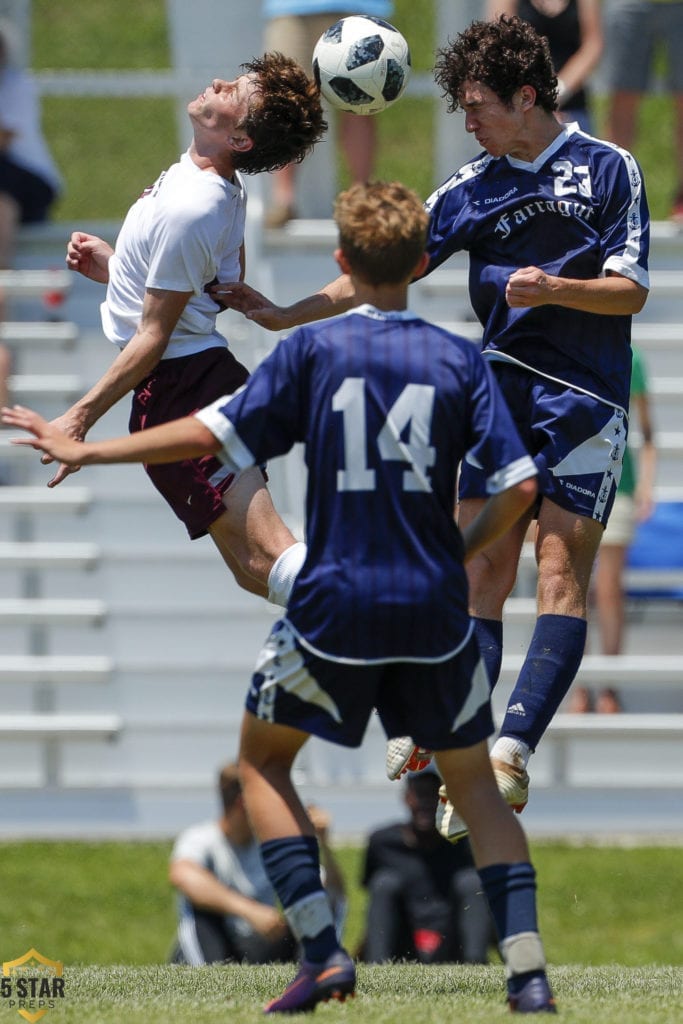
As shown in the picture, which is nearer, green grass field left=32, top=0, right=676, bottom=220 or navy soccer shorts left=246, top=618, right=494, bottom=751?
navy soccer shorts left=246, top=618, right=494, bottom=751

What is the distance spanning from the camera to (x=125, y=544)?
1047cm

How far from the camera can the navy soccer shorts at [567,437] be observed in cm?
525

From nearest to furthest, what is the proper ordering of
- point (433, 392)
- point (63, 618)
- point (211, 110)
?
1. point (433, 392)
2. point (211, 110)
3. point (63, 618)

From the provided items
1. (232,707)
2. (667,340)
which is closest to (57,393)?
(232,707)

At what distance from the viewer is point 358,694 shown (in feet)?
13.7

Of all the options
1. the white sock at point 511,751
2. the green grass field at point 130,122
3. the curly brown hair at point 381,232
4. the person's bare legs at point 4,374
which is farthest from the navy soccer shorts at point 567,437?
the green grass field at point 130,122

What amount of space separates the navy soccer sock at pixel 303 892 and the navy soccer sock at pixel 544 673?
3.79 ft

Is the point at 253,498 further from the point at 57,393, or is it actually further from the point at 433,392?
the point at 57,393

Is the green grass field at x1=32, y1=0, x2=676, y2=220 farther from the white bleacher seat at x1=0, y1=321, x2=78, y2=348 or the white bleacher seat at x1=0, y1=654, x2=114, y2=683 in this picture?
the white bleacher seat at x1=0, y1=654, x2=114, y2=683

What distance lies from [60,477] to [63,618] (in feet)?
15.5

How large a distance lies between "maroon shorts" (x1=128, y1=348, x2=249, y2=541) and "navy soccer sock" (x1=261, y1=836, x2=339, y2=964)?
1375mm

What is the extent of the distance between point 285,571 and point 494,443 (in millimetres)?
1299

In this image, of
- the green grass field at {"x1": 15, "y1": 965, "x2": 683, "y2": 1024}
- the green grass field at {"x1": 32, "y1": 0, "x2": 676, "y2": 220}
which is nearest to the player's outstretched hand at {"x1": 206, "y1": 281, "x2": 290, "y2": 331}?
the green grass field at {"x1": 15, "y1": 965, "x2": 683, "y2": 1024}

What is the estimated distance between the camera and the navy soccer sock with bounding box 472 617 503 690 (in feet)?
18.0
